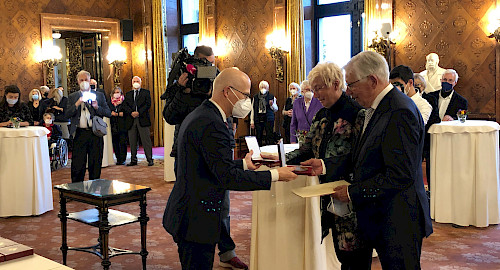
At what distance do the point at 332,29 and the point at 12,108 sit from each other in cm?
721

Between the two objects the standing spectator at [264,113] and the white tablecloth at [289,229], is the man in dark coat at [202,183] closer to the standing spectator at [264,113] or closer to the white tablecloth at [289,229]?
the white tablecloth at [289,229]

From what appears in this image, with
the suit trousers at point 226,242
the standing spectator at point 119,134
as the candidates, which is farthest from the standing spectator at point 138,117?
the suit trousers at point 226,242

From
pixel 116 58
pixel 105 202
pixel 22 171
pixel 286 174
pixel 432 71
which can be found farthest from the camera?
pixel 116 58

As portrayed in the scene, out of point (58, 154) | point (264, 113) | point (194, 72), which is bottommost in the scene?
point (58, 154)

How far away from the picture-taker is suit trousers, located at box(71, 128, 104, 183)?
23.0ft

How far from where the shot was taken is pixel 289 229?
3.70 metres

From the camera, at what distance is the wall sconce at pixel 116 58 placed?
48.4 ft

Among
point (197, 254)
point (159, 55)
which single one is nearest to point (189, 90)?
point (197, 254)

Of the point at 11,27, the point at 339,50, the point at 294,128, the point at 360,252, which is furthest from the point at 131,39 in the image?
the point at 360,252

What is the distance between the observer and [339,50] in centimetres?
1181

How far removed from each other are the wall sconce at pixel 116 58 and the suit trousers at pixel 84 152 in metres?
8.02

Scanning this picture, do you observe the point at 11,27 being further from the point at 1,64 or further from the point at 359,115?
the point at 359,115

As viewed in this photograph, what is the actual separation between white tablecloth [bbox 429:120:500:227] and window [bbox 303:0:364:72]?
19.5 ft

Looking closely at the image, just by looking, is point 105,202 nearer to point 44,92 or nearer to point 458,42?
point 458,42
